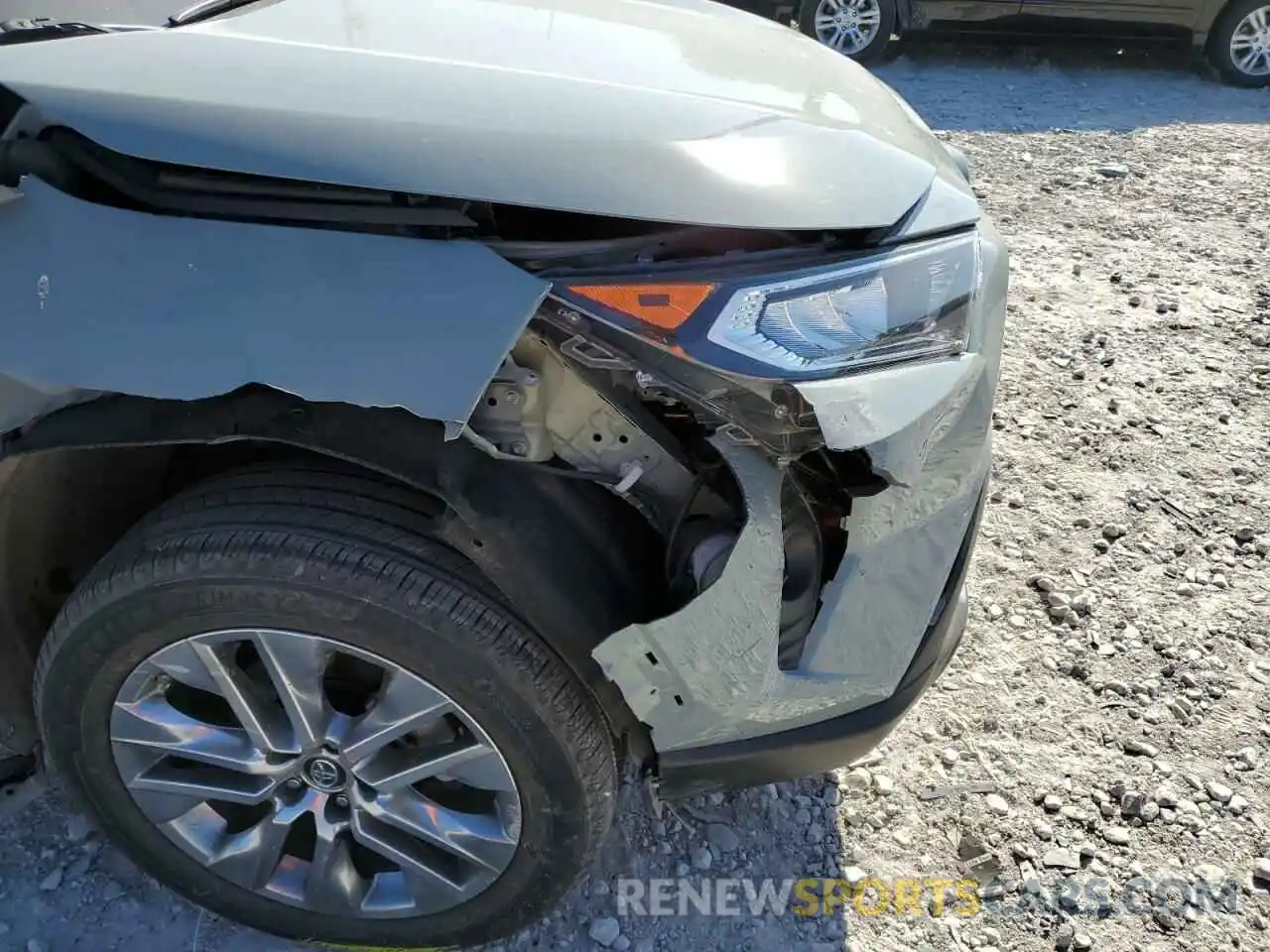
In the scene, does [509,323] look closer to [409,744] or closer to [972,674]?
[409,744]

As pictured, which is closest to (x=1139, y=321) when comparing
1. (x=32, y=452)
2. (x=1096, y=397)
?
(x=1096, y=397)

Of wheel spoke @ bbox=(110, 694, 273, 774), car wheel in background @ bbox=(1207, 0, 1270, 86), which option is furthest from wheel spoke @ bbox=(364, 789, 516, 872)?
car wheel in background @ bbox=(1207, 0, 1270, 86)

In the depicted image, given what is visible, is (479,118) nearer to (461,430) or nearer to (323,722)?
(461,430)

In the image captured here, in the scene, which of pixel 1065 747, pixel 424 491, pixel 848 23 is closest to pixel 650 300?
pixel 424 491

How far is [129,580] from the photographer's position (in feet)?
5.28

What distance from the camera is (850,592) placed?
5.31 feet

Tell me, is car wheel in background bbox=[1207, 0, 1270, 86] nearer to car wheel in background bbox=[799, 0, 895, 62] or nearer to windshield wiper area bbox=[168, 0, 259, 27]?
car wheel in background bbox=[799, 0, 895, 62]

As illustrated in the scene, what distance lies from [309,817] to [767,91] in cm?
166

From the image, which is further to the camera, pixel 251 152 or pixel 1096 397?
pixel 1096 397

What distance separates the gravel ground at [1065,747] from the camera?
83.7 inches

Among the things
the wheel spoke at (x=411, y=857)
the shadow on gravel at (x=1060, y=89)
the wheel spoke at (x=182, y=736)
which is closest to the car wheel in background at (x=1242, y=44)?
the shadow on gravel at (x=1060, y=89)

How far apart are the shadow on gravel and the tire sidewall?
5793mm

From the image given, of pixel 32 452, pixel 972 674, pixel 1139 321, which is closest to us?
pixel 32 452

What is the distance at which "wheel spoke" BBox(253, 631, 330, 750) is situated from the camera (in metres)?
1.62
